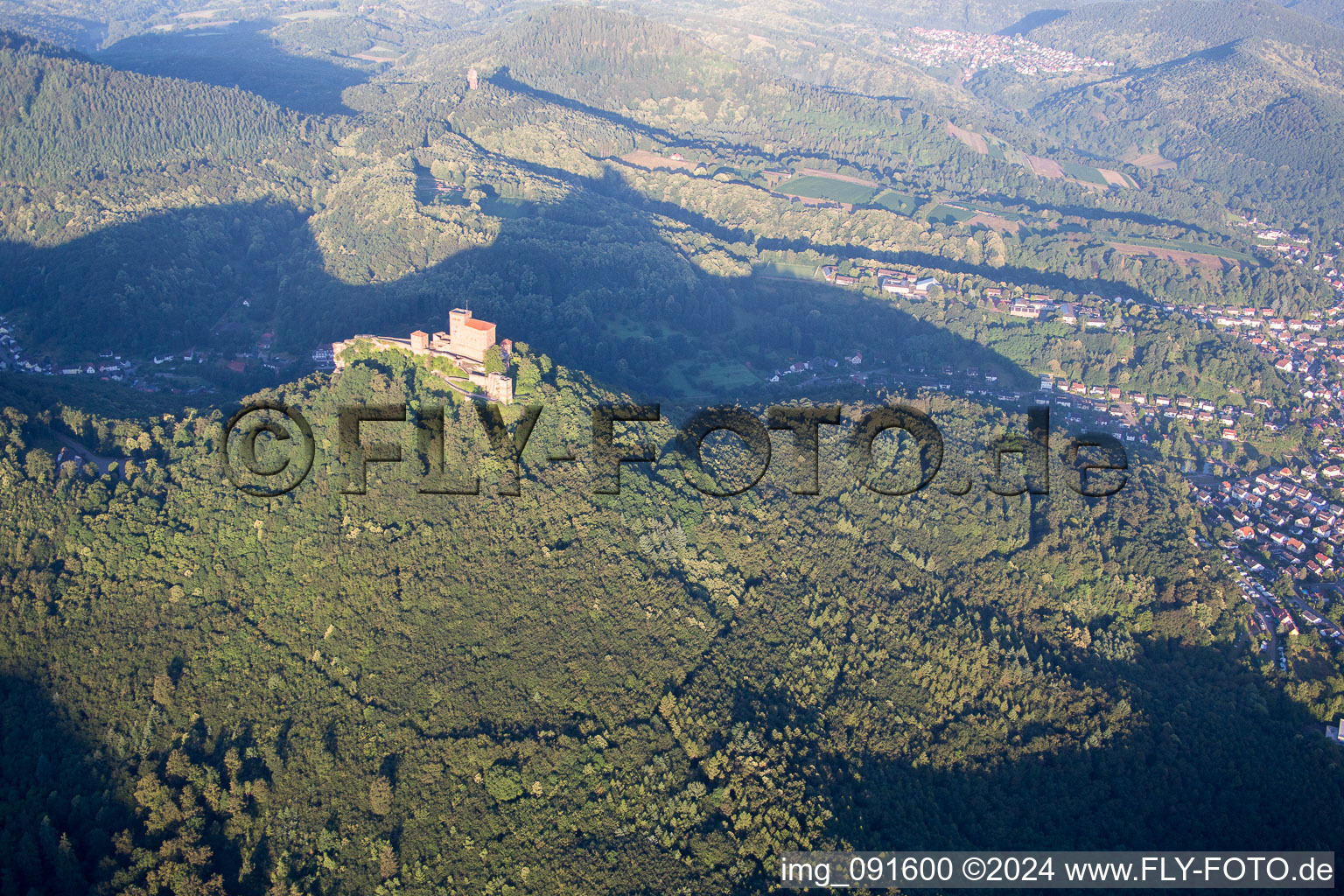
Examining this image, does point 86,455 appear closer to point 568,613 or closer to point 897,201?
point 568,613

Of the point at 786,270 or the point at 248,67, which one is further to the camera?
the point at 248,67

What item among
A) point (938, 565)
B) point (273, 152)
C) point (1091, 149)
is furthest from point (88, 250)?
point (1091, 149)

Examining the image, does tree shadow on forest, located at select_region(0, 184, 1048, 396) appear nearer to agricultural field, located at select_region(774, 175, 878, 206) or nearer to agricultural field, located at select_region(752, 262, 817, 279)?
agricultural field, located at select_region(752, 262, 817, 279)

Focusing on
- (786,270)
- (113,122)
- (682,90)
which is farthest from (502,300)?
(682,90)

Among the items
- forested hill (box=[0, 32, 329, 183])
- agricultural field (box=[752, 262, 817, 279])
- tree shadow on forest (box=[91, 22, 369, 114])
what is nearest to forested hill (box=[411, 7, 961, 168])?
tree shadow on forest (box=[91, 22, 369, 114])

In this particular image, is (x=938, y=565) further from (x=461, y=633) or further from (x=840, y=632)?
(x=461, y=633)
